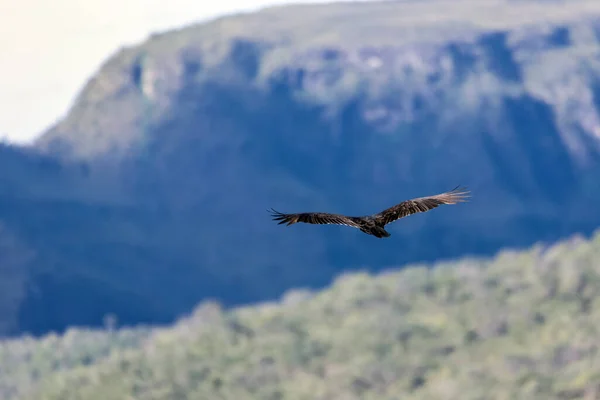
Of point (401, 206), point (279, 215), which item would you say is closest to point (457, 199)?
point (401, 206)

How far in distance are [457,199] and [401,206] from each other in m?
1.31

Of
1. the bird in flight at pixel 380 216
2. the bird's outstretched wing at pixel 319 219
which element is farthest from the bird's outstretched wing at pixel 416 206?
the bird's outstretched wing at pixel 319 219

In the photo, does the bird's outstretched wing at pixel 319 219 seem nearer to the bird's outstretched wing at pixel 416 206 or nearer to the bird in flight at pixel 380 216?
the bird in flight at pixel 380 216

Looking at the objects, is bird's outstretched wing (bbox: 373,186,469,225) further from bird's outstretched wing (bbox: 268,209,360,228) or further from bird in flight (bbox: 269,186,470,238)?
bird's outstretched wing (bbox: 268,209,360,228)

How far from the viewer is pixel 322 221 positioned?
41.2 m

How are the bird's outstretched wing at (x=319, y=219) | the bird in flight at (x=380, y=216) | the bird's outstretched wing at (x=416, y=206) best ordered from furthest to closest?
the bird's outstretched wing at (x=416, y=206) < the bird in flight at (x=380, y=216) < the bird's outstretched wing at (x=319, y=219)

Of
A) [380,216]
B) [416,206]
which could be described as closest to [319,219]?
[380,216]

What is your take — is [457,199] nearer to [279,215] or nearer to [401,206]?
[401,206]

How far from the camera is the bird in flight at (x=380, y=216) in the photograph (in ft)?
133

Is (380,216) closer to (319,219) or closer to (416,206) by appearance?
(416,206)

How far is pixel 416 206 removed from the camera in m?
41.8

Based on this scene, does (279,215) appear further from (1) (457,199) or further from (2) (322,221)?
(1) (457,199)

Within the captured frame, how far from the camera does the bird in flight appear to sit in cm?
4059

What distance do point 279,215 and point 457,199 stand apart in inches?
168
